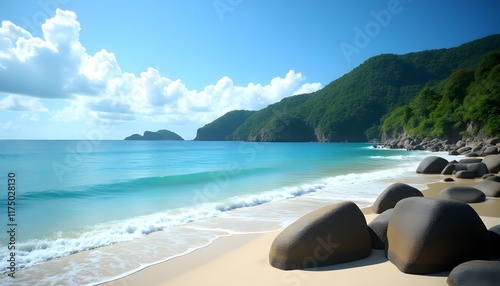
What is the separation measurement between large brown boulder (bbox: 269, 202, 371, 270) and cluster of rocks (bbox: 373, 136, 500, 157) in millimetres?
38586

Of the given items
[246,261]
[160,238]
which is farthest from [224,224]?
[246,261]

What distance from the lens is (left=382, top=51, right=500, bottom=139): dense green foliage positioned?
4738 centimetres

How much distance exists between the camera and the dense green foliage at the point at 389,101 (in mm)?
66938

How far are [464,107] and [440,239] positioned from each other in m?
64.9

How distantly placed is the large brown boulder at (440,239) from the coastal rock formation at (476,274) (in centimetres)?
45

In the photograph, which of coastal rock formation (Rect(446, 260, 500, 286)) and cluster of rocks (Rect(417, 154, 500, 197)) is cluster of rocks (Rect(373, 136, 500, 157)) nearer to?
cluster of rocks (Rect(417, 154, 500, 197))

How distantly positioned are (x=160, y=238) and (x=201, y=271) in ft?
9.26

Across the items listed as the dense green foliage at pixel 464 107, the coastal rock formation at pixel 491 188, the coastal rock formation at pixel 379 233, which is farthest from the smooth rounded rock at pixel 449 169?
the dense green foliage at pixel 464 107

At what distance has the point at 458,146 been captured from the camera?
51.0 meters

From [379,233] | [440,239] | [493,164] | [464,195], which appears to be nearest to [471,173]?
[493,164]

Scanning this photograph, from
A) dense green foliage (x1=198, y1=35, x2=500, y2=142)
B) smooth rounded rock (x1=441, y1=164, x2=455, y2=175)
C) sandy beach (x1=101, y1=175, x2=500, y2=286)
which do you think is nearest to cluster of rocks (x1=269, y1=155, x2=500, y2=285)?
sandy beach (x1=101, y1=175, x2=500, y2=286)

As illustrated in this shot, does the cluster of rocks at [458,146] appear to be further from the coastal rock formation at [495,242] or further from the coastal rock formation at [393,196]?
the coastal rock formation at [495,242]

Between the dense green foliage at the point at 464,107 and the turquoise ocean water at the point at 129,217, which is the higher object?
the dense green foliage at the point at 464,107

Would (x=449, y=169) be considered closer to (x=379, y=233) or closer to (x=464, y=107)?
(x=379, y=233)
